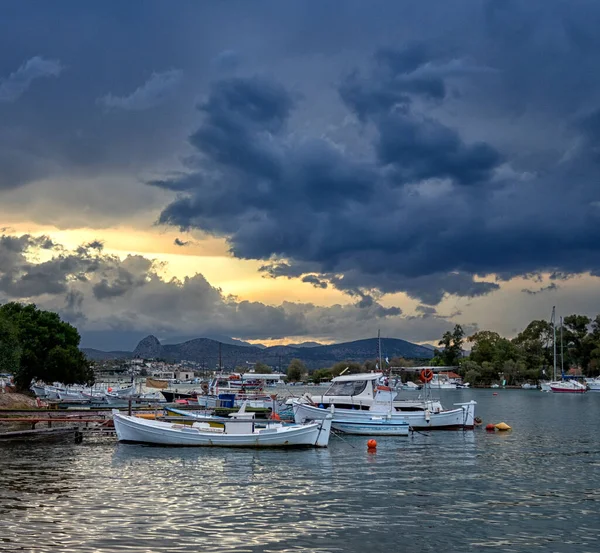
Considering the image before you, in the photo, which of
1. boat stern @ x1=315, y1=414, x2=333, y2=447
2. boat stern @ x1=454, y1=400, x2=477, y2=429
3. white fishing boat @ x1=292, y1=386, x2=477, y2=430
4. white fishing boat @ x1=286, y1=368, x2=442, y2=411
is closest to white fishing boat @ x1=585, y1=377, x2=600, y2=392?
boat stern @ x1=454, y1=400, x2=477, y2=429

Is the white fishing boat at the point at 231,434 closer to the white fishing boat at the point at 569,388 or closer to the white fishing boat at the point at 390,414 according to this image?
the white fishing boat at the point at 390,414

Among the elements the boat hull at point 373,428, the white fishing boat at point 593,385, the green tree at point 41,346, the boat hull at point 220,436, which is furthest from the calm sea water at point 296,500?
the white fishing boat at point 593,385

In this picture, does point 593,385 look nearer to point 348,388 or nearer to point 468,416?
point 468,416

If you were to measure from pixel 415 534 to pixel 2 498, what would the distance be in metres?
16.0

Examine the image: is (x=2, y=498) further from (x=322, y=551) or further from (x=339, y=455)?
(x=339, y=455)

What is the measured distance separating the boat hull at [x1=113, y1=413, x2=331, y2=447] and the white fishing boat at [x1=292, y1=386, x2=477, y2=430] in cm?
883

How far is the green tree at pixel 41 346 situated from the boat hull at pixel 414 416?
4399cm

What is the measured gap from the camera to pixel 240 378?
320ft

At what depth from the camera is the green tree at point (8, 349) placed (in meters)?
71.8

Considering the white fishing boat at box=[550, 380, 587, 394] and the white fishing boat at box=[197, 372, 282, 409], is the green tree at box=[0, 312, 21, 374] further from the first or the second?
the white fishing boat at box=[550, 380, 587, 394]

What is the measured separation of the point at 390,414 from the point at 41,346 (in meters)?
54.3

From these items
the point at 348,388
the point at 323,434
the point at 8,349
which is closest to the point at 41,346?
the point at 8,349

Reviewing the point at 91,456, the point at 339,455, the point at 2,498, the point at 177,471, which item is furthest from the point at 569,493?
the point at 91,456

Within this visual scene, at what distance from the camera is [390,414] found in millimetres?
54750
